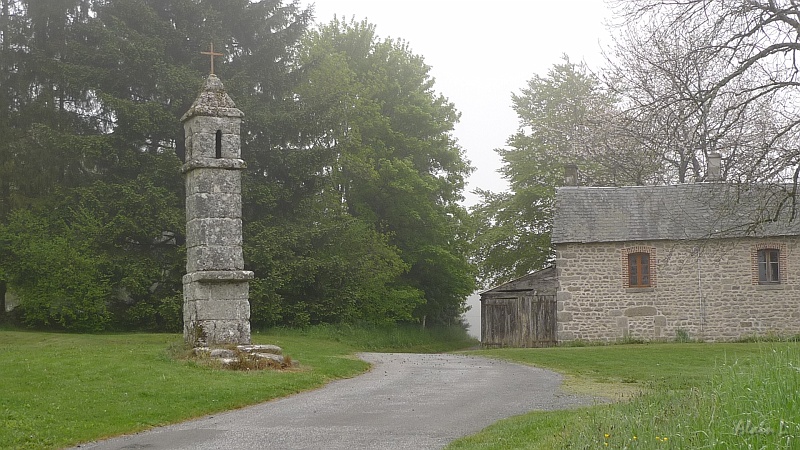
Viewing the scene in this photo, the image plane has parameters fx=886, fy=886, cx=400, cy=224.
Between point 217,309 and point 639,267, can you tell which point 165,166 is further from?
point 639,267

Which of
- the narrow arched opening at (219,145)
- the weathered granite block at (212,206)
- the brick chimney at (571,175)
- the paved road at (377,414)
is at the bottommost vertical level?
the paved road at (377,414)

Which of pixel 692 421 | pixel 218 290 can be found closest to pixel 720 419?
pixel 692 421

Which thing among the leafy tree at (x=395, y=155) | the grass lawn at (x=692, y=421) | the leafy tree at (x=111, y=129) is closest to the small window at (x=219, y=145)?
the grass lawn at (x=692, y=421)

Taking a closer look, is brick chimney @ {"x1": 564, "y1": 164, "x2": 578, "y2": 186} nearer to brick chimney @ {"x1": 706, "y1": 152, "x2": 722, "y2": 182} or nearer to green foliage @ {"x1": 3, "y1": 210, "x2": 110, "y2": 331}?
brick chimney @ {"x1": 706, "y1": 152, "x2": 722, "y2": 182}

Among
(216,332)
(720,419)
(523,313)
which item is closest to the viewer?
(720,419)

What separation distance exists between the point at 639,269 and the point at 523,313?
404 centimetres

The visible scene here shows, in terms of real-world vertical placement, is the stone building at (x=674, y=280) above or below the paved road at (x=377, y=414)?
above

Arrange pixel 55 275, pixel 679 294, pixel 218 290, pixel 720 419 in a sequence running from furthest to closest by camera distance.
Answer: pixel 679 294 → pixel 55 275 → pixel 218 290 → pixel 720 419

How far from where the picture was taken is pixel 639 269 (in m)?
27.9

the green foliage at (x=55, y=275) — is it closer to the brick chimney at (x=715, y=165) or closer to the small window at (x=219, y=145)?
the small window at (x=219, y=145)

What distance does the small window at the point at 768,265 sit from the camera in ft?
90.1

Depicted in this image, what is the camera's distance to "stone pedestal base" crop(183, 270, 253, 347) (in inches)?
657

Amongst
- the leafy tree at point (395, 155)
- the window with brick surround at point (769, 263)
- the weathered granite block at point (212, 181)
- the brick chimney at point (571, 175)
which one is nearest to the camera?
the weathered granite block at point (212, 181)

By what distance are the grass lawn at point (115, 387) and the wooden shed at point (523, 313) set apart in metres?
10.3
